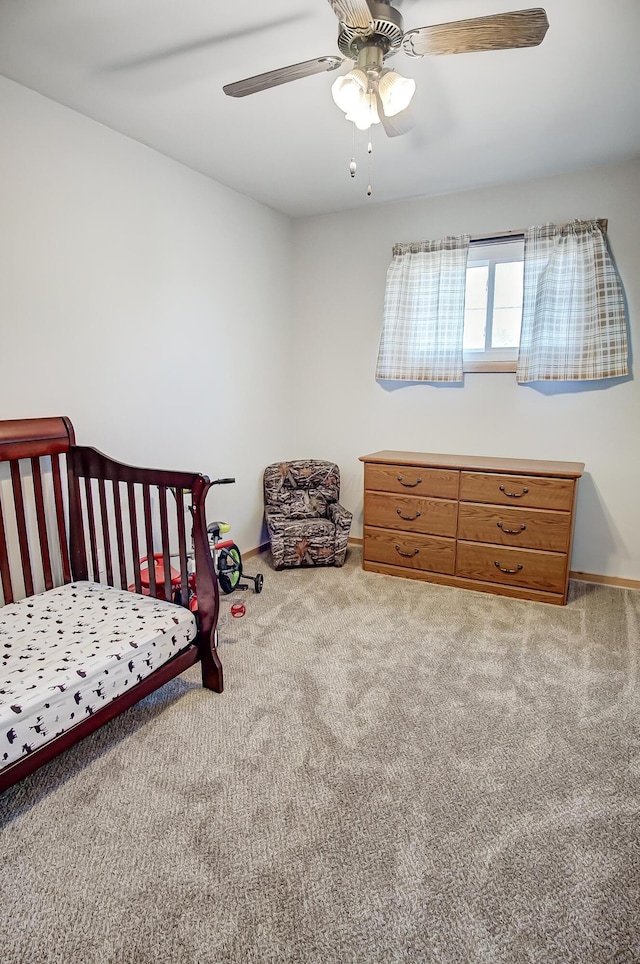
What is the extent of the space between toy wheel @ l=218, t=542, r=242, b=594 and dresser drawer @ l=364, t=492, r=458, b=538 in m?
0.90

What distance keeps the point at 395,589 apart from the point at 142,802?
1.90m

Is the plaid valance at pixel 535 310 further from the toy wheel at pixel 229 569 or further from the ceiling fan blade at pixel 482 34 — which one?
the ceiling fan blade at pixel 482 34

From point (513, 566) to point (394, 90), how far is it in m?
2.38

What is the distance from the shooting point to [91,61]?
6.21 feet

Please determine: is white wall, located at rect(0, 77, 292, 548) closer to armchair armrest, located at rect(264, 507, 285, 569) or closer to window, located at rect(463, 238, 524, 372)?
armchair armrest, located at rect(264, 507, 285, 569)

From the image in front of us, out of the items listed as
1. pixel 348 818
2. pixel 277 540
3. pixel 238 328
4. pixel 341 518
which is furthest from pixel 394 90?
pixel 277 540

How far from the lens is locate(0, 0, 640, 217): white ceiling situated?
5.42ft

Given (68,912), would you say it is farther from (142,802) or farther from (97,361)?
(97,361)

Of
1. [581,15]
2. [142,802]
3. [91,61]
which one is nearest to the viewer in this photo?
[142,802]

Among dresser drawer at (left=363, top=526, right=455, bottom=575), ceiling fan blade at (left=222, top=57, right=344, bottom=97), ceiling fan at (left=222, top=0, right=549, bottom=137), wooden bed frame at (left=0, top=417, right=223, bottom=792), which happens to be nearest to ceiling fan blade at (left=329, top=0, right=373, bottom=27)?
ceiling fan at (left=222, top=0, right=549, bottom=137)

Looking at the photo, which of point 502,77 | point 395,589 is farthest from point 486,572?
point 502,77

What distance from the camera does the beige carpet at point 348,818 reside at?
1.15 meters

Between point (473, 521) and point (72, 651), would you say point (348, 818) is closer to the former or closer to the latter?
point (72, 651)

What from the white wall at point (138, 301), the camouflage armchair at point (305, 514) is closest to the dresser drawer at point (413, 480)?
the camouflage armchair at point (305, 514)
